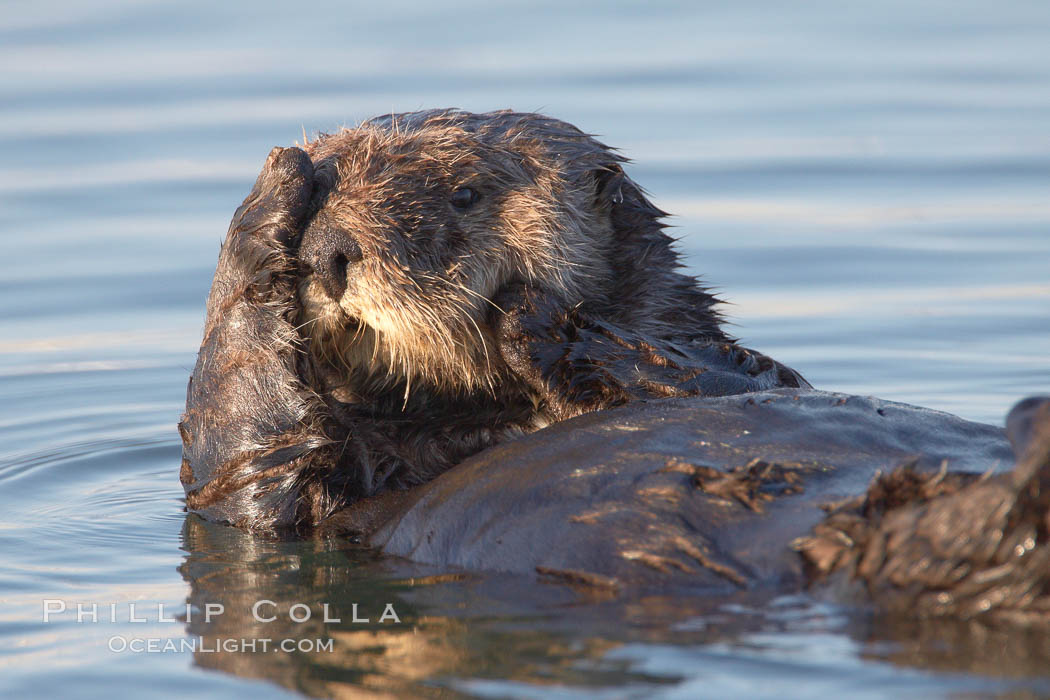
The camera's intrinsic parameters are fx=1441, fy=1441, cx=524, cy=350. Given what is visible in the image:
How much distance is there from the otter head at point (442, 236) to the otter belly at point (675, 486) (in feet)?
1.43

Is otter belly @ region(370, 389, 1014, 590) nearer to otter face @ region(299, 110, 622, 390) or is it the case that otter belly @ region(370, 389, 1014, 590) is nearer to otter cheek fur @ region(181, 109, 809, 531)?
otter cheek fur @ region(181, 109, 809, 531)

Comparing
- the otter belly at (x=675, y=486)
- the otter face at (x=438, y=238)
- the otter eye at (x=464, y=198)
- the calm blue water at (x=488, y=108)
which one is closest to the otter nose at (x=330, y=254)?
the otter face at (x=438, y=238)

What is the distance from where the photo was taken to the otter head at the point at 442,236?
4.31 m

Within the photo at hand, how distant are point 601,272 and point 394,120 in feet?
2.86

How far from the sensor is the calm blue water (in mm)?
3270

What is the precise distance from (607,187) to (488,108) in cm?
480

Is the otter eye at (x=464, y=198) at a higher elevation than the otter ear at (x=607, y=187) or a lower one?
lower

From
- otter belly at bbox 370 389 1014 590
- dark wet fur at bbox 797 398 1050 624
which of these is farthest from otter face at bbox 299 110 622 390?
dark wet fur at bbox 797 398 1050 624

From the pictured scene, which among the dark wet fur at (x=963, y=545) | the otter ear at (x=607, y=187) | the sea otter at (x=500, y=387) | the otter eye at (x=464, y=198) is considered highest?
the otter ear at (x=607, y=187)

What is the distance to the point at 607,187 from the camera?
504 centimetres

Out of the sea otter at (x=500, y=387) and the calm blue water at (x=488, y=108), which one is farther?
the sea otter at (x=500, y=387)

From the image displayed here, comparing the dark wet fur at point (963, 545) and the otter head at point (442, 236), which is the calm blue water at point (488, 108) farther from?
the otter head at point (442, 236)

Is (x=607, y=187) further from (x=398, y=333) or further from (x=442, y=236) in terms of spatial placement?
(x=398, y=333)

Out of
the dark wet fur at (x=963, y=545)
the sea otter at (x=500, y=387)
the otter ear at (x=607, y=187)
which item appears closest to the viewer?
the dark wet fur at (x=963, y=545)
